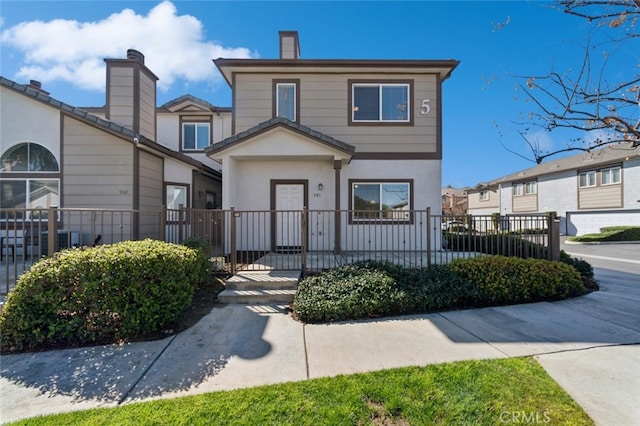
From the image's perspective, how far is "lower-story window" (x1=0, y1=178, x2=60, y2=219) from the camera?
30.2ft

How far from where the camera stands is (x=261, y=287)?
619cm

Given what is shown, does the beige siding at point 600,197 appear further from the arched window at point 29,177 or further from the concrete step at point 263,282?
the arched window at point 29,177

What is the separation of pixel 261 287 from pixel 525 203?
33.1 meters

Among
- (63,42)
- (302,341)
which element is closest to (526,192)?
(302,341)

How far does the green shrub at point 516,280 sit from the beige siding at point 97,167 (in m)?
10.3

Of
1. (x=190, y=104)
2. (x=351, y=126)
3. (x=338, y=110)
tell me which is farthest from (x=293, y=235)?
(x=190, y=104)

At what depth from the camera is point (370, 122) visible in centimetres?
1023

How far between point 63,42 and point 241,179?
5.99 metres

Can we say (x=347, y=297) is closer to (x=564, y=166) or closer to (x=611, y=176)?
(x=611, y=176)

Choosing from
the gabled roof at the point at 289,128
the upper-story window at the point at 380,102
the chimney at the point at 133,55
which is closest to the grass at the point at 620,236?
the upper-story window at the point at 380,102

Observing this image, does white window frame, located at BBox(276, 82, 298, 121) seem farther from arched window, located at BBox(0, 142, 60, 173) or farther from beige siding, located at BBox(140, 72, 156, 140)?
arched window, located at BBox(0, 142, 60, 173)

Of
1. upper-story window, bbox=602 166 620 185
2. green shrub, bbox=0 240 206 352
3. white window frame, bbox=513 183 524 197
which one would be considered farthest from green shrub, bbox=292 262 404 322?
white window frame, bbox=513 183 524 197

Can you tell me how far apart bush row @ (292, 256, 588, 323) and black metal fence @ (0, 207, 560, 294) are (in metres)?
0.93

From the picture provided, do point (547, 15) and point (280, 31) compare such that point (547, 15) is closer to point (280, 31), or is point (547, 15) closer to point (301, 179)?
point (301, 179)
